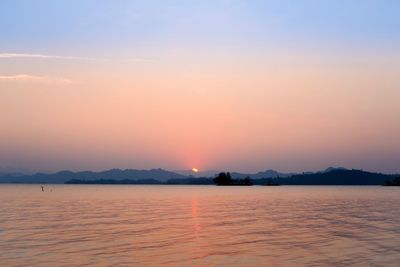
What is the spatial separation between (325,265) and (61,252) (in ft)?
69.8

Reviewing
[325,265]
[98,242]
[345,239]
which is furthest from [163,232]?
[325,265]

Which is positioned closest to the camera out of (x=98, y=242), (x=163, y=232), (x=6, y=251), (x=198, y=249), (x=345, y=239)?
(x=6, y=251)

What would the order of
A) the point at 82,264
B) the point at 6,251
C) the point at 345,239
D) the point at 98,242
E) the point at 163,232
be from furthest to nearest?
1. the point at 163,232
2. the point at 345,239
3. the point at 98,242
4. the point at 6,251
5. the point at 82,264

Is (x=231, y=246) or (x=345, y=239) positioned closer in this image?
(x=231, y=246)

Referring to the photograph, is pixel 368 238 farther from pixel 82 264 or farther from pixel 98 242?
pixel 82 264

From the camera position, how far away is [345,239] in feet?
170

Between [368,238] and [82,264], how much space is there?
1227 inches

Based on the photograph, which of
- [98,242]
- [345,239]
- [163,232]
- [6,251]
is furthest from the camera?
[163,232]

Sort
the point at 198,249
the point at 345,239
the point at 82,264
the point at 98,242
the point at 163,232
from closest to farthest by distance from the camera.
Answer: the point at 82,264
the point at 198,249
the point at 98,242
the point at 345,239
the point at 163,232

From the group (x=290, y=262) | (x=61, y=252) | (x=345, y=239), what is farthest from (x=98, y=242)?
(x=345, y=239)

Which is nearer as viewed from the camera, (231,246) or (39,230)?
(231,246)

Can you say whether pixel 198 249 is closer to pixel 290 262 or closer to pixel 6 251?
pixel 290 262

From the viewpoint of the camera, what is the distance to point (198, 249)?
44.4 m

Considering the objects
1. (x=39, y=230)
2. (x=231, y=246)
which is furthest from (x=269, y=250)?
(x=39, y=230)
